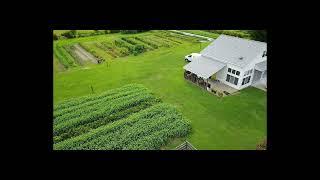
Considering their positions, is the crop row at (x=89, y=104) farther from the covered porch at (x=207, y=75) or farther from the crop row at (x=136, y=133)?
the covered porch at (x=207, y=75)

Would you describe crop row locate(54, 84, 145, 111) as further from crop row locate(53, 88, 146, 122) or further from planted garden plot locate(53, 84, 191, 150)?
crop row locate(53, 88, 146, 122)

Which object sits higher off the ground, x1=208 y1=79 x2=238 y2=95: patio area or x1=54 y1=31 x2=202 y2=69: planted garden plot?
x1=54 y1=31 x2=202 y2=69: planted garden plot

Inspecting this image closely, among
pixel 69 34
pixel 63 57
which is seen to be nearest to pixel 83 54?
pixel 63 57

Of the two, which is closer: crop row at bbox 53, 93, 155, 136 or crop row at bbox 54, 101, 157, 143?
crop row at bbox 54, 101, 157, 143

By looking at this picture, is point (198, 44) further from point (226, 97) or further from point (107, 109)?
point (107, 109)

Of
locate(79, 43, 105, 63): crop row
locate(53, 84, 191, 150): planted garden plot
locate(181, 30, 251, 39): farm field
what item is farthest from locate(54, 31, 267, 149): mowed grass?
locate(181, 30, 251, 39): farm field

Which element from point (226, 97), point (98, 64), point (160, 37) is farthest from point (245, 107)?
point (160, 37)

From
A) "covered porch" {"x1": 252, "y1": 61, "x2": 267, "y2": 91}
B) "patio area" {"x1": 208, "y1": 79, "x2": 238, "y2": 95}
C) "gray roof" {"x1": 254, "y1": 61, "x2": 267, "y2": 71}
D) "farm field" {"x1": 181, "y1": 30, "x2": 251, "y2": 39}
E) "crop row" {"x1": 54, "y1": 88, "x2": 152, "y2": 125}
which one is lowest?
"crop row" {"x1": 54, "y1": 88, "x2": 152, "y2": 125}

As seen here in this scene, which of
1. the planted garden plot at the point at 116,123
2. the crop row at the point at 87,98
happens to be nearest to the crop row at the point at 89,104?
the planted garden plot at the point at 116,123
